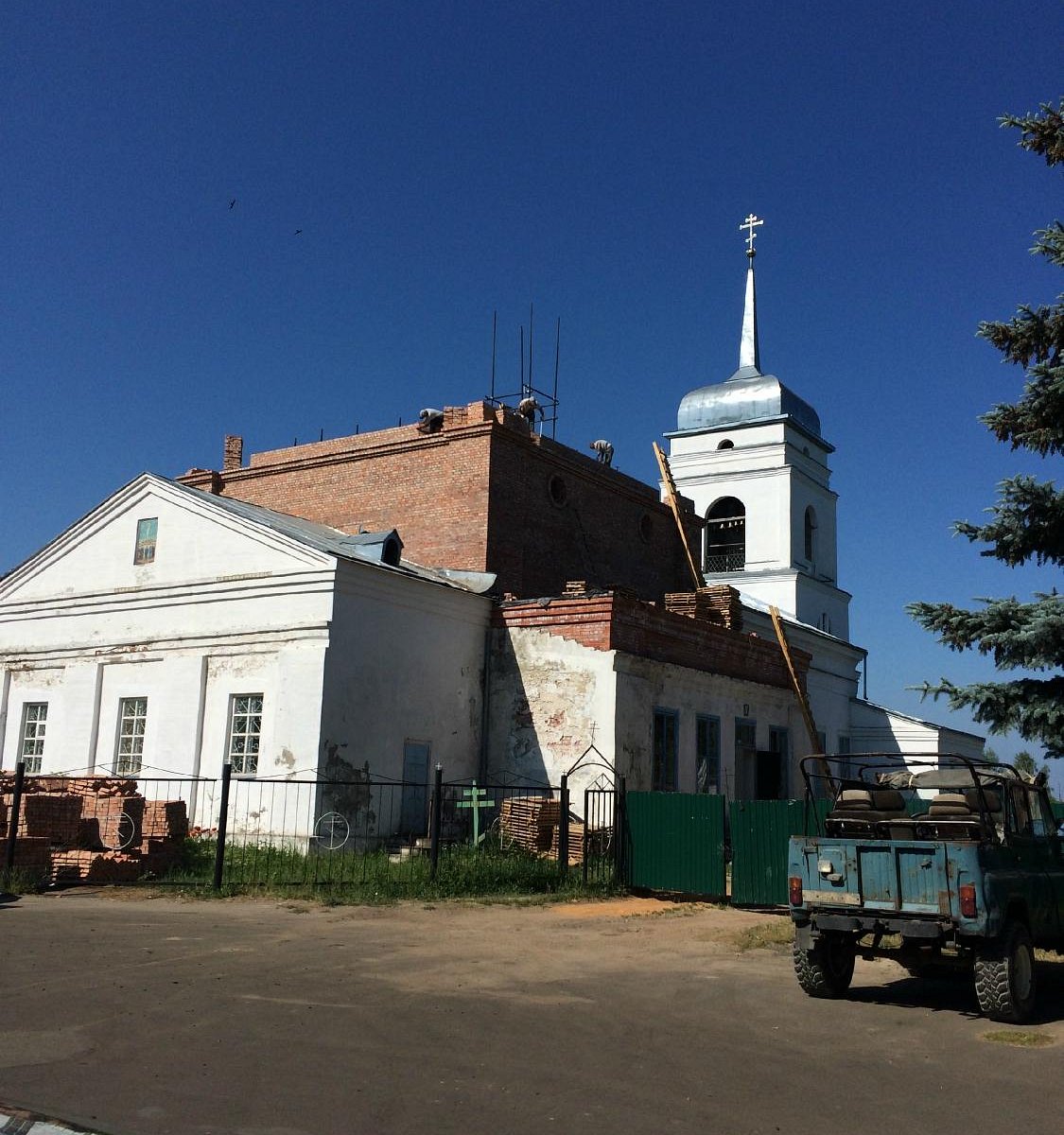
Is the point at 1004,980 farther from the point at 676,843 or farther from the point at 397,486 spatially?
the point at 397,486

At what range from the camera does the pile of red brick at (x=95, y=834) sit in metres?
16.0

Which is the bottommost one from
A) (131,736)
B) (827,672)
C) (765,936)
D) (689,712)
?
(765,936)

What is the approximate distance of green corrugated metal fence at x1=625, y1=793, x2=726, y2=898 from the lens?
1669cm

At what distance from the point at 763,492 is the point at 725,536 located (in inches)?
107

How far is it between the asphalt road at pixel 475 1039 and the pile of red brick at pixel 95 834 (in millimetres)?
3816

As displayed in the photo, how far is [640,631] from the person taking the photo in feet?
68.2

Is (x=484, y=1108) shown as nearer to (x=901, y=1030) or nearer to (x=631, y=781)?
(x=901, y=1030)

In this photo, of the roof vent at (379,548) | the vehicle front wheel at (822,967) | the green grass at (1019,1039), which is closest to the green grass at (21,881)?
the roof vent at (379,548)

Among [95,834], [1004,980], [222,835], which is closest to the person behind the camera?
[1004,980]

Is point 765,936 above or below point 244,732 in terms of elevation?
below

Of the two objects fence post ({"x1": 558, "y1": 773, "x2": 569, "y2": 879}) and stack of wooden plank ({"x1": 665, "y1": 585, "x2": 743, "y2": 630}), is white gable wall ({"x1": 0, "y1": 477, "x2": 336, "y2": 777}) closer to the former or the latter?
fence post ({"x1": 558, "y1": 773, "x2": 569, "y2": 879})

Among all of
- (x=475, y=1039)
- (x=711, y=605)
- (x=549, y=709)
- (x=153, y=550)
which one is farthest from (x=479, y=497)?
(x=475, y=1039)

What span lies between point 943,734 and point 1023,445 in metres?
26.6

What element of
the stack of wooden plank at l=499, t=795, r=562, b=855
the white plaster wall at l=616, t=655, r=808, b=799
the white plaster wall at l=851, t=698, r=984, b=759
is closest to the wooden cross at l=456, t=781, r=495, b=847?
the stack of wooden plank at l=499, t=795, r=562, b=855
